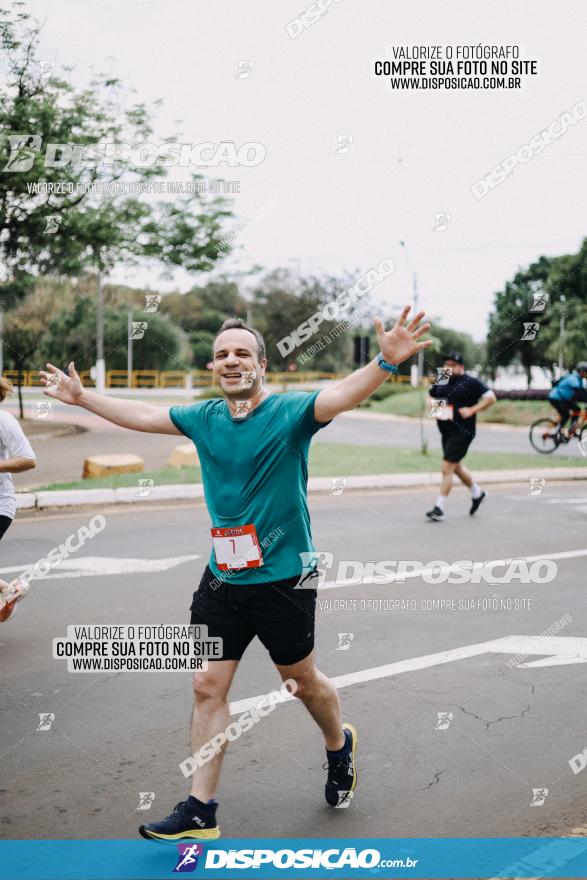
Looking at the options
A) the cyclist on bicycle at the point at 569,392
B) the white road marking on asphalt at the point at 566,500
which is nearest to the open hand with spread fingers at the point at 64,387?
the white road marking on asphalt at the point at 566,500

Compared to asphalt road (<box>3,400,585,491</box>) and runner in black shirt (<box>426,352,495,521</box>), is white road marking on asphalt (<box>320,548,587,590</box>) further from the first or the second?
asphalt road (<box>3,400,585,491</box>)

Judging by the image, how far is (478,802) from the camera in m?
3.88

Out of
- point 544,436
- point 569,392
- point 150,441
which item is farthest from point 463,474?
point 150,441

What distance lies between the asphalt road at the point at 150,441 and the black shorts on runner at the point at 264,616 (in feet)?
35.5

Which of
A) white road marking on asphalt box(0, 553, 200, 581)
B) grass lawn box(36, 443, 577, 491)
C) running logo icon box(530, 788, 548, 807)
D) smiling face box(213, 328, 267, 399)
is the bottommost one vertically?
grass lawn box(36, 443, 577, 491)

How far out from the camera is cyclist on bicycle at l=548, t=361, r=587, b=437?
2023cm

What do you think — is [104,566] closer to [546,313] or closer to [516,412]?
[516,412]

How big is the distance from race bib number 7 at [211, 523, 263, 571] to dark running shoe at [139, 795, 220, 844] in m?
→ 0.88

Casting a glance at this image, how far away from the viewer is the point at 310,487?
1531 centimetres

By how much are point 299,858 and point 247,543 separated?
3.72 feet

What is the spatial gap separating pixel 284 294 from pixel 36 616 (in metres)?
46.9

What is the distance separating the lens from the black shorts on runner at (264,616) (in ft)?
11.7

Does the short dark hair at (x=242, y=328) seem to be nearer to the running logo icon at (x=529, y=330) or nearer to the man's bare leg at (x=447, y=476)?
the man's bare leg at (x=447, y=476)

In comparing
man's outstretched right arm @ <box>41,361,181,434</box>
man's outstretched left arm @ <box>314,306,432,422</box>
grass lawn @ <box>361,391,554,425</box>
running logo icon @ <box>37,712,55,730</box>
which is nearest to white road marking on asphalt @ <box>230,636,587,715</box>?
running logo icon @ <box>37,712,55,730</box>
